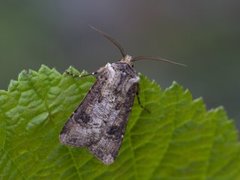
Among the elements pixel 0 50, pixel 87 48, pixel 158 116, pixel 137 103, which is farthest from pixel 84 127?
pixel 87 48

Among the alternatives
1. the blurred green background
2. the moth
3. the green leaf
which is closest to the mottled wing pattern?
the moth

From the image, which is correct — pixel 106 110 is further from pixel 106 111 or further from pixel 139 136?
pixel 139 136

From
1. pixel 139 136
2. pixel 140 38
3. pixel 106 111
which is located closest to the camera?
pixel 139 136

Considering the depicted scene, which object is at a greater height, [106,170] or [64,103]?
[64,103]

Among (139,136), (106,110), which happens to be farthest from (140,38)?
(139,136)

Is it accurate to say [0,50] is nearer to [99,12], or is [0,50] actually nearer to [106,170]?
[99,12]

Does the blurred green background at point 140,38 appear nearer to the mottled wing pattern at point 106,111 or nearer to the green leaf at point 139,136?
the mottled wing pattern at point 106,111


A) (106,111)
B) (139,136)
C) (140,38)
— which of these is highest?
(140,38)

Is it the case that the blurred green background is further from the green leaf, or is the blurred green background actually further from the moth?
the green leaf
